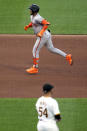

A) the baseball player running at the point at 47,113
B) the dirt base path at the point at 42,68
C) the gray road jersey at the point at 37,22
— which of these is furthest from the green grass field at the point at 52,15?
the baseball player running at the point at 47,113

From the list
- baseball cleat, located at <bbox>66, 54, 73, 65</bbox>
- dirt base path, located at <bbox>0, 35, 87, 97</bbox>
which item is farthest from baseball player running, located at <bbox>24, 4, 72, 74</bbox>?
dirt base path, located at <bbox>0, 35, 87, 97</bbox>

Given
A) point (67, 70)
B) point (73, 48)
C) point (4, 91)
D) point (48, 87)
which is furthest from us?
point (73, 48)

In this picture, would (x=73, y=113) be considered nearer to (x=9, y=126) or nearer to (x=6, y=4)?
(x=9, y=126)

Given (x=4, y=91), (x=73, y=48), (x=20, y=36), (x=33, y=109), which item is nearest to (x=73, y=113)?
(x=33, y=109)

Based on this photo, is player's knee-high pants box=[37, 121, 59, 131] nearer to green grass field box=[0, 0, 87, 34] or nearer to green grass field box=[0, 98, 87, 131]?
green grass field box=[0, 98, 87, 131]

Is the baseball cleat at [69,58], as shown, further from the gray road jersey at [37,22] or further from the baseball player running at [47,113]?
the baseball player running at [47,113]

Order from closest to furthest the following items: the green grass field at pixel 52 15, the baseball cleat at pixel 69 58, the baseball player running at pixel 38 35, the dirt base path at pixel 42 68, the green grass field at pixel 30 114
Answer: the green grass field at pixel 30 114 < the dirt base path at pixel 42 68 < the baseball player running at pixel 38 35 < the baseball cleat at pixel 69 58 < the green grass field at pixel 52 15

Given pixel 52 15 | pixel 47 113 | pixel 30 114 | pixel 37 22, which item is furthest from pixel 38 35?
pixel 52 15
